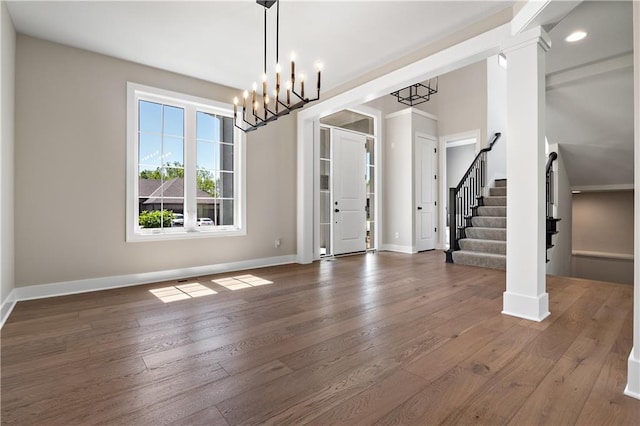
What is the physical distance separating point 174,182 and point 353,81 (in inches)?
111

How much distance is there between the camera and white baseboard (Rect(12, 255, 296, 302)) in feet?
11.0

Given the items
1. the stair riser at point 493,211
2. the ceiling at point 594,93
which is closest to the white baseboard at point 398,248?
the stair riser at point 493,211

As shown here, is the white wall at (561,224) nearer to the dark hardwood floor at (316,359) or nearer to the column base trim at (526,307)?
the dark hardwood floor at (316,359)

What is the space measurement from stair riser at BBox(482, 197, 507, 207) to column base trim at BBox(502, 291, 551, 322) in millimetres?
3611

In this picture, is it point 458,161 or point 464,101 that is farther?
point 458,161

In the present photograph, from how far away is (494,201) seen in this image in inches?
237

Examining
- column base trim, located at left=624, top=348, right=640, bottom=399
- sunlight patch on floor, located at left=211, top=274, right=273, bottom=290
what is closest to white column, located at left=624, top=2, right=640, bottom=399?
column base trim, located at left=624, top=348, right=640, bottom=399

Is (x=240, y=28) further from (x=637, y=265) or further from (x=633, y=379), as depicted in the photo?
(x=633, y=379)

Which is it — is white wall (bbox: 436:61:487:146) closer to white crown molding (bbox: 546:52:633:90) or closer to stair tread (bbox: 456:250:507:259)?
white crown molding (bbox: 546:52:633:90)

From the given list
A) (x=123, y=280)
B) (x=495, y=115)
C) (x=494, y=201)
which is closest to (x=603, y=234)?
(x=494, y=201)

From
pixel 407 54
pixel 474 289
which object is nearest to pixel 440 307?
pixel 474 289

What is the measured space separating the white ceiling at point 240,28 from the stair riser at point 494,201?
3676mm

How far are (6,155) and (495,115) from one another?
7.77 m

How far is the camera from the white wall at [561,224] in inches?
207
